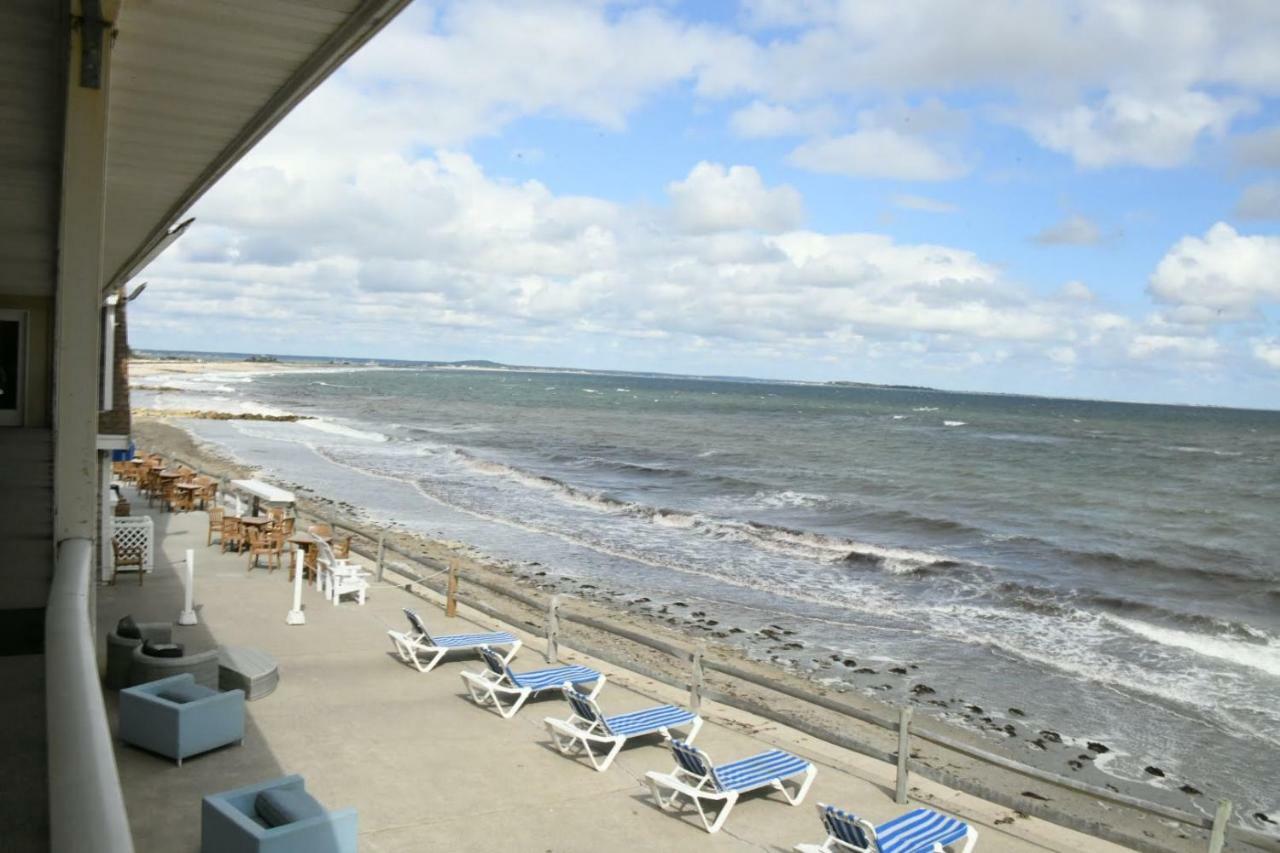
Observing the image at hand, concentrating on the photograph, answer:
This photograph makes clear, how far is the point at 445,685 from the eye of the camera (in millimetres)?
9625

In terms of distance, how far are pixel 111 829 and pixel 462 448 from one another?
4665 centimetres

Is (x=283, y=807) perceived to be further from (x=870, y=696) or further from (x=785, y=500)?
(x=785, y=500)

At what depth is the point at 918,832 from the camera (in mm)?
6332

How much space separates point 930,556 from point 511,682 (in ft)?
57.8

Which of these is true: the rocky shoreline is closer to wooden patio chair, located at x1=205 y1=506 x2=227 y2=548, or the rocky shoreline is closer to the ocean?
the ocean

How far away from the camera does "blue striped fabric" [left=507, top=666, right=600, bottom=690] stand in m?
9.02

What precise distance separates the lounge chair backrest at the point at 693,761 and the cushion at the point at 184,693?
3549 millimetres

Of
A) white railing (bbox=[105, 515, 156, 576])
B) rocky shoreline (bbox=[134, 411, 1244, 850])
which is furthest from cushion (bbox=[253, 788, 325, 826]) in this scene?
white railing (bbox=[105, 515, 156, 576])

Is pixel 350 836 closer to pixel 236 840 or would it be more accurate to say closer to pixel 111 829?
pixel 236 840

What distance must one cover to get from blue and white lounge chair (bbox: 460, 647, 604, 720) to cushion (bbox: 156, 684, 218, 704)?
231 cm

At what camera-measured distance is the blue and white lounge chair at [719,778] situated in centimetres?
678

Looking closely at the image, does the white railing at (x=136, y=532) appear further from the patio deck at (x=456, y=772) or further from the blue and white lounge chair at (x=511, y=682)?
the blue and white lounge chair at (x=511, y=682)

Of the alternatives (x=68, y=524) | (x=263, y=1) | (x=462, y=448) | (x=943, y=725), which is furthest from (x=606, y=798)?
(x=462, y=448)

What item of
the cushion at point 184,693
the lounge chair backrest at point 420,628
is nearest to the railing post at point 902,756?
the lounge chair backrest at point 420,628
